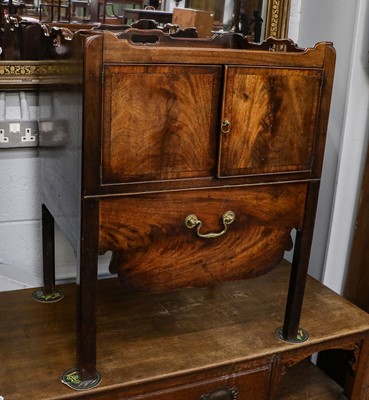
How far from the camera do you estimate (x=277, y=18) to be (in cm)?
226

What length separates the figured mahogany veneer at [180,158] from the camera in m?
1.39

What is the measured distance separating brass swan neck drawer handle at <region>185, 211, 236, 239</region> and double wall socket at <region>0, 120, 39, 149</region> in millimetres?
655

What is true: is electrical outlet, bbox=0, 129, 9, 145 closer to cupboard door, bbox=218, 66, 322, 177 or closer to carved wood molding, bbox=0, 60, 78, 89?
carved wood molding, bbox=0, 60, 78, 89

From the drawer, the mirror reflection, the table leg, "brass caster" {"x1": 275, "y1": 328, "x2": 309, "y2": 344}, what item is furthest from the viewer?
the mirror reflection

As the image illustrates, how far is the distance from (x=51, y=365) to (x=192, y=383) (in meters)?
0.38

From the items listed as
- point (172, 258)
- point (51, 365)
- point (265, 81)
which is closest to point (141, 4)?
point (265, 81)

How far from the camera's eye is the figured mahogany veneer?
1394 millimetres

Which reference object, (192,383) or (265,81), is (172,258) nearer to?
(192,383)

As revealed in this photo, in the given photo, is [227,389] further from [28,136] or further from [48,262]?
[28,136]

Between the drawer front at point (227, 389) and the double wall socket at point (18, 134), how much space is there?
0.86 metres

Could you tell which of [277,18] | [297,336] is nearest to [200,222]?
[297,336]

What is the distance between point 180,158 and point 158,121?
115 millimetres

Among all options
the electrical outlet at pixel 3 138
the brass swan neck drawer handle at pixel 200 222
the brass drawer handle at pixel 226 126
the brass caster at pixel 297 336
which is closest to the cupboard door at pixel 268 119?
the brass drawer handle at pixel 226 126

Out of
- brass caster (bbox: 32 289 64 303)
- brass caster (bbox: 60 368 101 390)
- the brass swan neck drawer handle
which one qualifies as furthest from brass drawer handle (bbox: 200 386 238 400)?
brass caster (bbox: 32 289 64 303)
